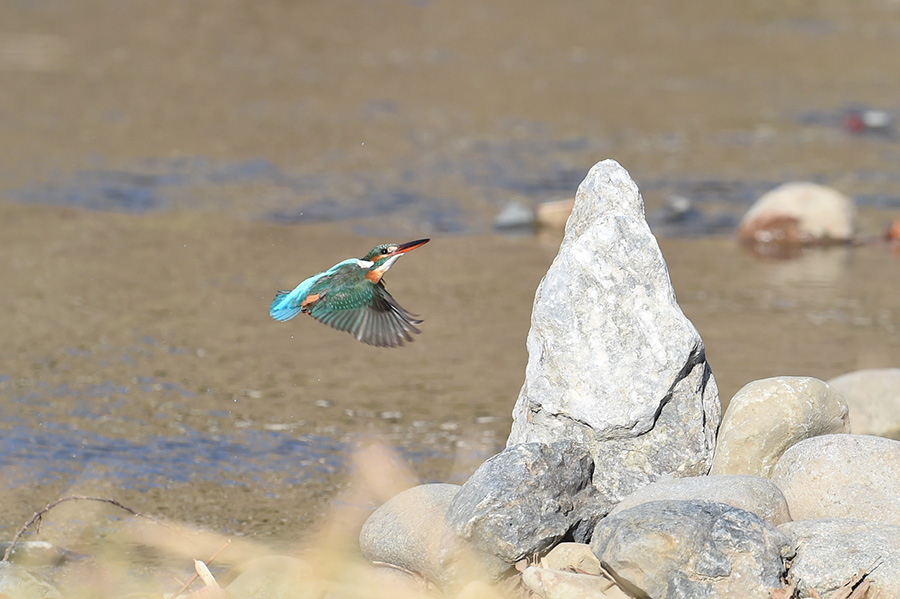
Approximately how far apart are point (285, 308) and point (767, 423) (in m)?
2.29

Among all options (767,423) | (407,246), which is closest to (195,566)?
(407,246)

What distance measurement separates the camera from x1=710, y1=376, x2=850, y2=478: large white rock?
5645 millimetres

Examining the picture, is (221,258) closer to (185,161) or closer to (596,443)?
(185,161)

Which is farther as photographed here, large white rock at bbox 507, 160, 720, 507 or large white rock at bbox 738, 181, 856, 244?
large white rock at bbox 738, 181, 856, 244

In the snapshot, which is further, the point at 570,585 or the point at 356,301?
the point at 356,301

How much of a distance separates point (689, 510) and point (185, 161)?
11237mm

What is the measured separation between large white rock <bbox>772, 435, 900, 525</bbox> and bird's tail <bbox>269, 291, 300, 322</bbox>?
2241mm

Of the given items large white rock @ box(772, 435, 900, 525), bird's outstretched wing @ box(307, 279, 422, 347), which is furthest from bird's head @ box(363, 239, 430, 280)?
large white rock @ box(772, 435, 900, 525)

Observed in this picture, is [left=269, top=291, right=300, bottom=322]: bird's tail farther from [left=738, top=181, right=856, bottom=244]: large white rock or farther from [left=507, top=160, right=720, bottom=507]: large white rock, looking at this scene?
[left=738, top=181, right=856, bottom=244]: large white rock

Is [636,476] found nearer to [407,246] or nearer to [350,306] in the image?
[350,306]

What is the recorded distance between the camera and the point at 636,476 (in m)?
5.52

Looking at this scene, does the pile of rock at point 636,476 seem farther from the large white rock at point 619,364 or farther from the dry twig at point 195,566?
the dry twig at point 195,566

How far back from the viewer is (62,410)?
7.62 meters

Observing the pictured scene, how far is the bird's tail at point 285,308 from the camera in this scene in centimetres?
482
